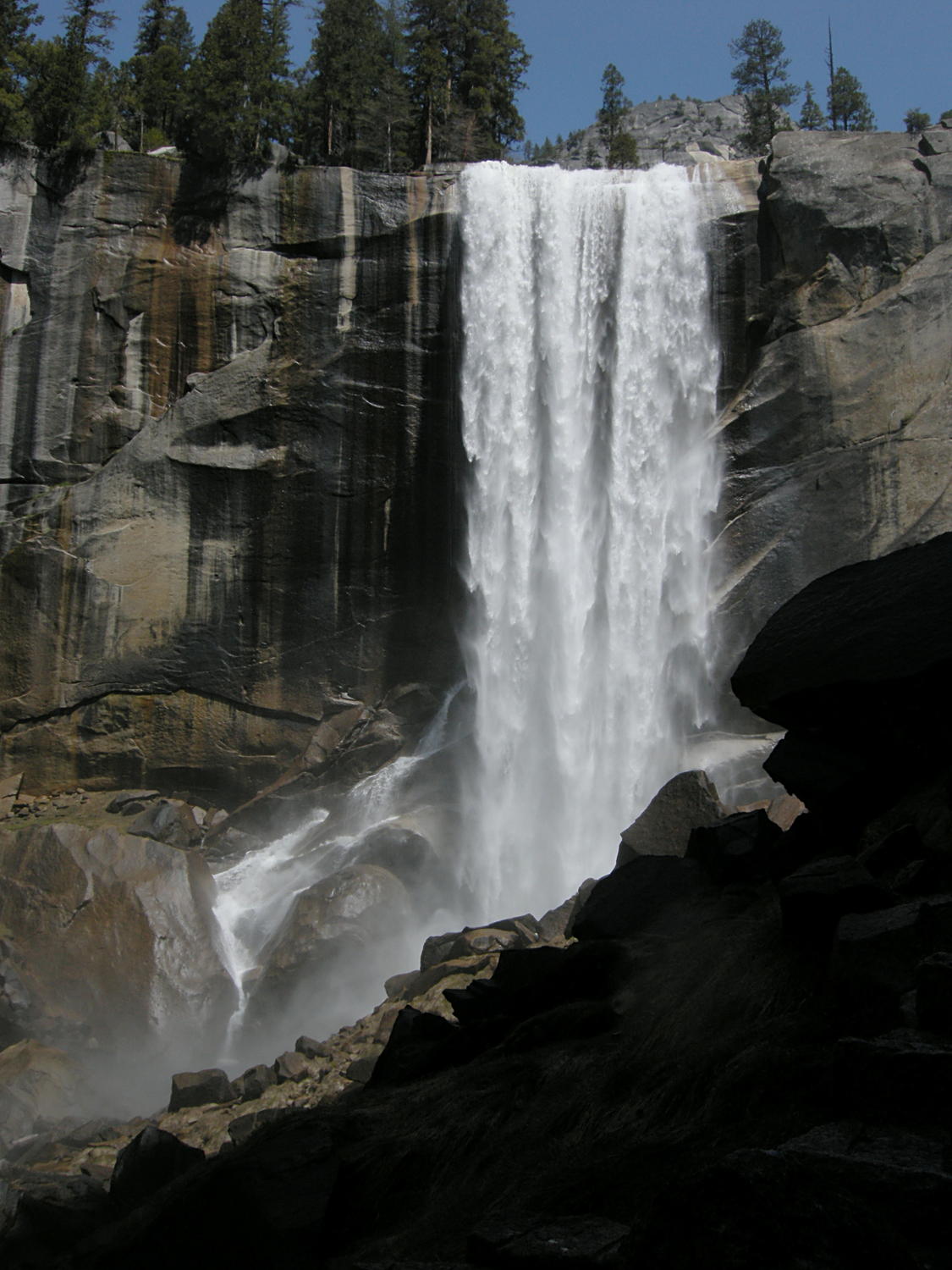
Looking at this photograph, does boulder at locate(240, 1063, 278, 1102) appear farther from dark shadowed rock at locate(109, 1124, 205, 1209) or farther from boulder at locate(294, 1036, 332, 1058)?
dark shadowed rock at locate(109, 1124, 205, 1209)

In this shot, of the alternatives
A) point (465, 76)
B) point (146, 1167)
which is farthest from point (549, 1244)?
point (465, 76)

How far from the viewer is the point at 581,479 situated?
1043 inches

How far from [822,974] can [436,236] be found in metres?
24.2

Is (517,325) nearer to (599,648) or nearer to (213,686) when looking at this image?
(599,648)

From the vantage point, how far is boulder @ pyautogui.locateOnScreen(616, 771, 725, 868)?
13.7 metres

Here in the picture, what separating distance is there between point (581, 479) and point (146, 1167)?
20.0 meters

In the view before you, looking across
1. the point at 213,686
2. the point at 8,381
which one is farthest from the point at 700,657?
the point at 8,381

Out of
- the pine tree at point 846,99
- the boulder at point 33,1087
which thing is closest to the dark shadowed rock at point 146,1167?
the boulder at point 33,1087

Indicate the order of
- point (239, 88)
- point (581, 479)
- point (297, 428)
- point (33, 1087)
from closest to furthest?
point (33, 1087) → point (581, 479) → point (297, 428) → point (239, 88)

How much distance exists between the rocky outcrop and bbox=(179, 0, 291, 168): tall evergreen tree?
524 inches

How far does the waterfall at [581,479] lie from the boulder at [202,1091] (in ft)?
32.8

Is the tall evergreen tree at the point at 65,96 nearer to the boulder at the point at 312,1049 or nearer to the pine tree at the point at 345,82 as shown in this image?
the pine tree at the point at 345,82

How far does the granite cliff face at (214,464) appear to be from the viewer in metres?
26.3

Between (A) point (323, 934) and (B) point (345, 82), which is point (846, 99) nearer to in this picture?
(B) point (345, 82)
